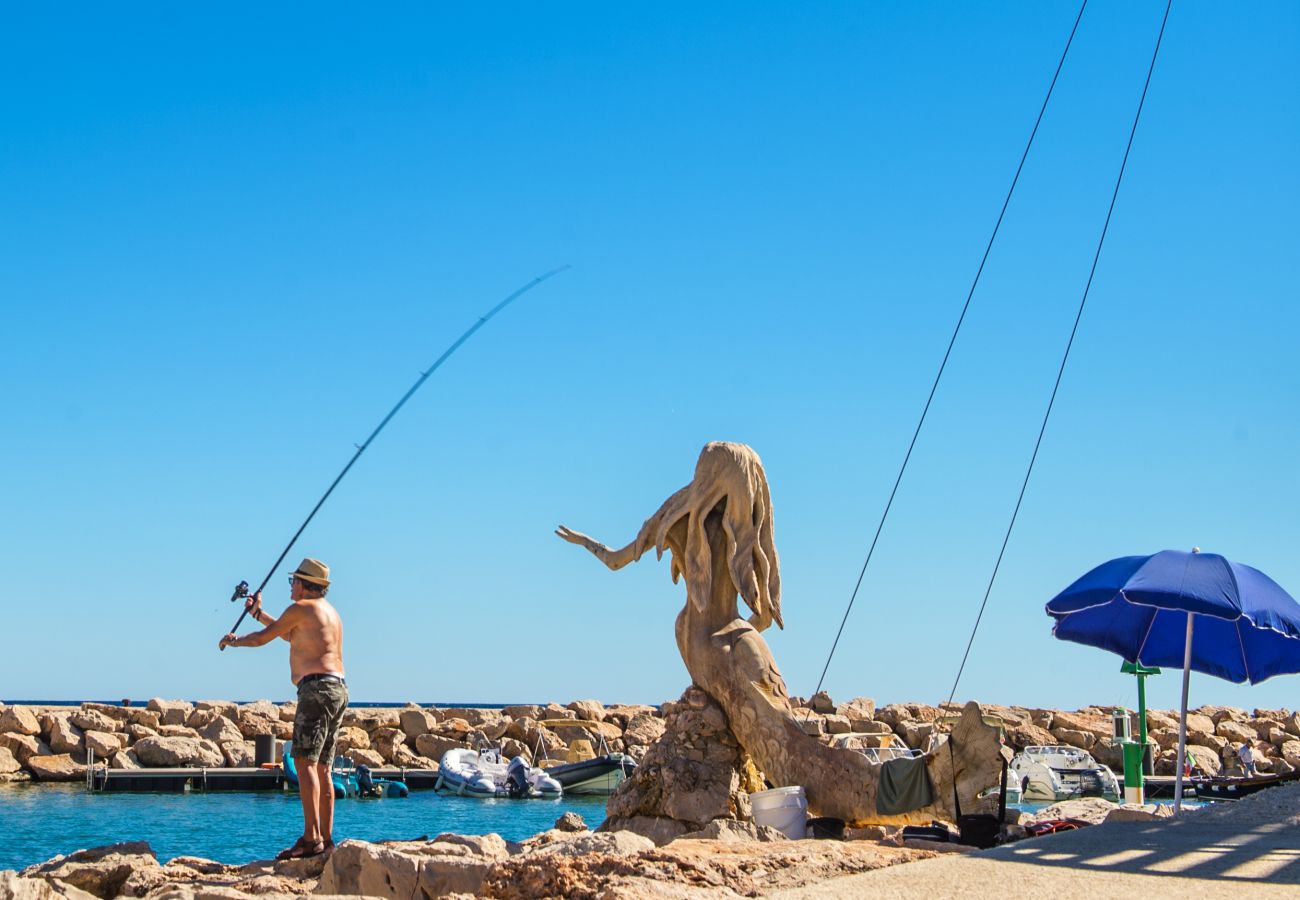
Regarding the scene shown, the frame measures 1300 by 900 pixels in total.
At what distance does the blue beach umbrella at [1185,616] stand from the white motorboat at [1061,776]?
692 inches

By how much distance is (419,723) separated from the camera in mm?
36719

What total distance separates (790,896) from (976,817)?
358 centimetres

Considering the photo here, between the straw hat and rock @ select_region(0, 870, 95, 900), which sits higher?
the straw hat

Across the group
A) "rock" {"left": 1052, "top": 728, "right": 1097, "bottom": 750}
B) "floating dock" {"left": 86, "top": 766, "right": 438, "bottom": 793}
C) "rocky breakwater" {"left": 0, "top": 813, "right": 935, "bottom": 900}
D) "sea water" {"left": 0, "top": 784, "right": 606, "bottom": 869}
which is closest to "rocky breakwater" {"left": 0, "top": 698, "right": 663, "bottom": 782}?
"floating dock" {"left": 86, "top": 766, "right": 438, "bottom": 793}

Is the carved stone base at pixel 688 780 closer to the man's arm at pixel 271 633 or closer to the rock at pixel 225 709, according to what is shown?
the man's arm at pixel 271 633

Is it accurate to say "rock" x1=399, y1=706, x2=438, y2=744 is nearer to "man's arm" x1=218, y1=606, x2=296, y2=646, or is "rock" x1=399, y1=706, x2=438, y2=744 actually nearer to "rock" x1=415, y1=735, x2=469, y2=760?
"rock" x1=415, y1=735, x2=469, y2=760

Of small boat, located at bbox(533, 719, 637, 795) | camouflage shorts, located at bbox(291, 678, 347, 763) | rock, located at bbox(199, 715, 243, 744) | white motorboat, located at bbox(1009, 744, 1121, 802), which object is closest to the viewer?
camouflage shorts, located at bbox(291, 678, 347, 763)

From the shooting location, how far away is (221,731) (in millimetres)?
35000

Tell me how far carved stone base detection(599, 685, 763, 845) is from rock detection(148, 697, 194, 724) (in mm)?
29471

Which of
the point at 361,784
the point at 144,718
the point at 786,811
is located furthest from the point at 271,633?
the point at 144,718

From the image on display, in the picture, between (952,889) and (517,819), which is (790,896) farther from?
(517,819)

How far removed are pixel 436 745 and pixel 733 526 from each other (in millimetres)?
26057

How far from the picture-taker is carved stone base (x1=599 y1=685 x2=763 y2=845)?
10.3 m

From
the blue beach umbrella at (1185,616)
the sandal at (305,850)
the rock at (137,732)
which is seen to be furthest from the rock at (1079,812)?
the rock at (137,732)
